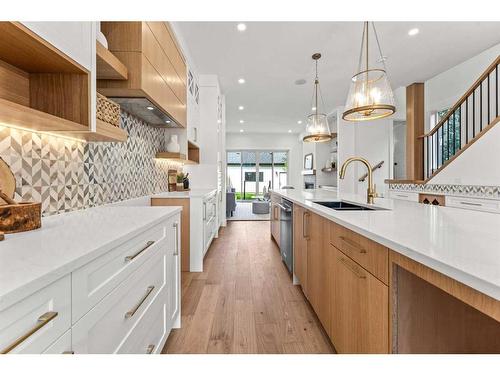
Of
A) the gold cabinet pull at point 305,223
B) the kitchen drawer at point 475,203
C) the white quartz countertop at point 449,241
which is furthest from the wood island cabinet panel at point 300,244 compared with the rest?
the kitchen drawer at point 475,203

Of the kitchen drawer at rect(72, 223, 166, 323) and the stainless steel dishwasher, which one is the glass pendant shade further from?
the kitchen drawer at rect(72, 223, 166, 323)

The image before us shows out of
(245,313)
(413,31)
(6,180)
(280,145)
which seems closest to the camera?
(6,180)

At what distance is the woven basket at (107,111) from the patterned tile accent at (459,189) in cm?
386

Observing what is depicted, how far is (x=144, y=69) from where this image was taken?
1702 mm

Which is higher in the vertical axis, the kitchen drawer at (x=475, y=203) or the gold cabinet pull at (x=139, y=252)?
the kitchen drawer at (x=475, y=203)

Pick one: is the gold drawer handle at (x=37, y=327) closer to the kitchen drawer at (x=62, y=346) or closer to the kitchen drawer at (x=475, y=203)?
the kitchen drawer at (x=62, y=346)

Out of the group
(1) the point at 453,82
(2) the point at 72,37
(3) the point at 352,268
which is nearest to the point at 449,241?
(3) the point at 352,268

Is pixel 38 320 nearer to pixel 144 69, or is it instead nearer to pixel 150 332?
pixel 150 332

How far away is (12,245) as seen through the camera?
A: 0.76 m

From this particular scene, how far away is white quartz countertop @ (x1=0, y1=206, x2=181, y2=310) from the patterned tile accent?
3658mm

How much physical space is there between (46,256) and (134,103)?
1586 mm

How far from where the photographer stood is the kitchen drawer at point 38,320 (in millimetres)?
474

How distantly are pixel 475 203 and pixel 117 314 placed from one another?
3861 mm
